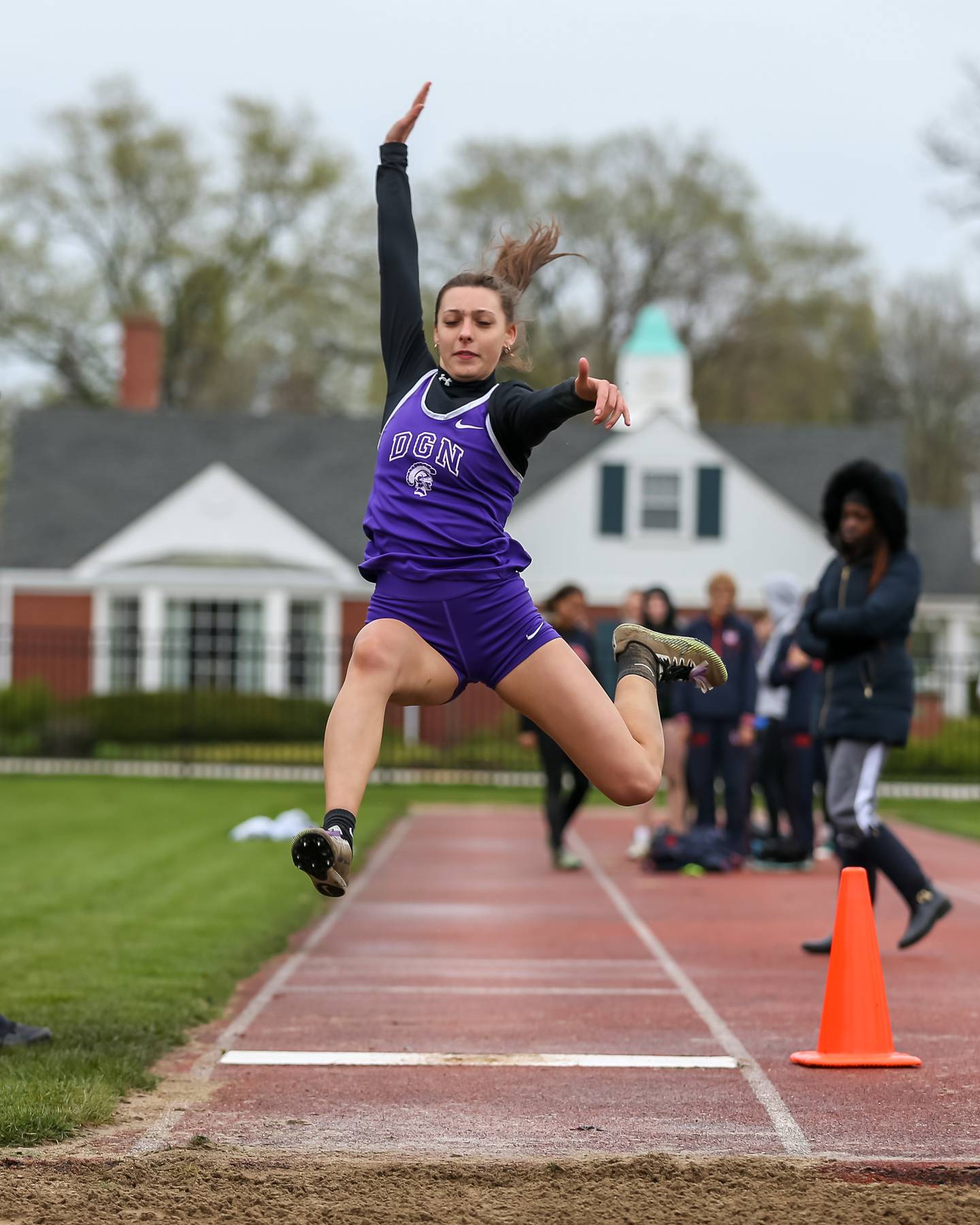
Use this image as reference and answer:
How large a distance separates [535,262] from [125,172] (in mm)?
50762

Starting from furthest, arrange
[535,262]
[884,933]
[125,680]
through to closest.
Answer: [125,680], [884,933], [535,262]

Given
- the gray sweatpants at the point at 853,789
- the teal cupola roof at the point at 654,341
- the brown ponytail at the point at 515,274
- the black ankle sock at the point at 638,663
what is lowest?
the gray sweatpants at the point at 853,789

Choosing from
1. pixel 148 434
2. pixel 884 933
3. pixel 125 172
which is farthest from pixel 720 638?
pixel 125 172

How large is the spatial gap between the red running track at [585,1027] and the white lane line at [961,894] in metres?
0.07

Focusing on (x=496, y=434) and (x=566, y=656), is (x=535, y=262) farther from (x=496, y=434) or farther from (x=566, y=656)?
(x=566, y=656)

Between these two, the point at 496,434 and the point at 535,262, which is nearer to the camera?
the point at 496,434

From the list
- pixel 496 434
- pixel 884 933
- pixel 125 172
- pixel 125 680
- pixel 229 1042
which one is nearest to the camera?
pixel 496 434

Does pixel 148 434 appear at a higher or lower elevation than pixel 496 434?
higher

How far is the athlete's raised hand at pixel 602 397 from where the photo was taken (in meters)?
4.91

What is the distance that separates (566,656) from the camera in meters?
5.49

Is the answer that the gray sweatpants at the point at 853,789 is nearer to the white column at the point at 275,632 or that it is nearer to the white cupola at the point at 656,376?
the white column at the point at 275,632

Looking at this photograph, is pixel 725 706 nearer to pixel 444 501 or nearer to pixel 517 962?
pixel 517 962

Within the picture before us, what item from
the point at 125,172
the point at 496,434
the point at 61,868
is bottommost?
the point at 61,868

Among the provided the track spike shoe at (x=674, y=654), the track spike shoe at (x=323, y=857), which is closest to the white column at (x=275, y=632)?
the track spike shoe at (x=674, y=654)
